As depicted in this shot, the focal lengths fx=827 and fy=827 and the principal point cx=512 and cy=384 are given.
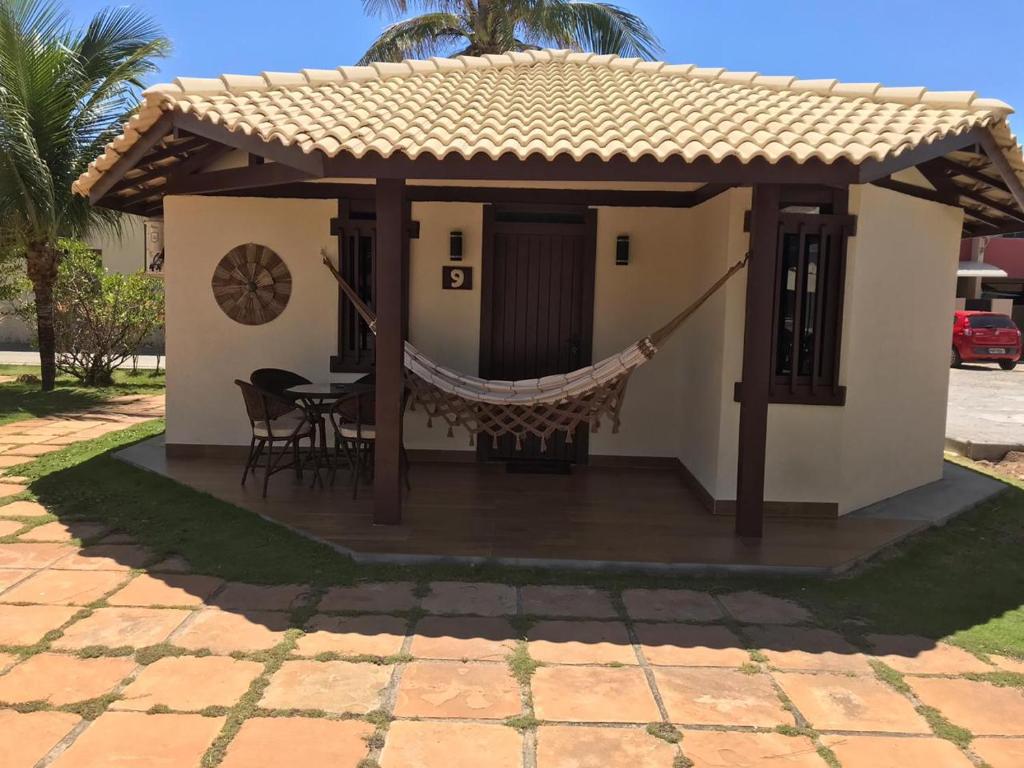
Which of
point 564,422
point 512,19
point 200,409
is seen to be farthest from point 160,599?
point 512,19

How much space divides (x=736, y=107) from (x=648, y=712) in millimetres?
3853

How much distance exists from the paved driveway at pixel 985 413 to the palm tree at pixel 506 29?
776 centimetres

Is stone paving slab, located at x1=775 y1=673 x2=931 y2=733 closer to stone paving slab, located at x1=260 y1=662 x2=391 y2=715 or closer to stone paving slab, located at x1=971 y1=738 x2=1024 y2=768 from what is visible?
stone paving slab, located at x1=971 y1=738 x2=1024 y2=768

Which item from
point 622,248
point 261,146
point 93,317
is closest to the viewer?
point 261,146

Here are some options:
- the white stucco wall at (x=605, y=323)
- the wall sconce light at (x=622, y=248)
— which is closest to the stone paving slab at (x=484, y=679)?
the white stucco wall at (x=605, y=323)

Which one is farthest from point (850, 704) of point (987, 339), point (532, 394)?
point (987, 339)

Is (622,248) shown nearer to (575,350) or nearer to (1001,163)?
(575,350)

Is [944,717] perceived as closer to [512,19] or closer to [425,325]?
[425,325]

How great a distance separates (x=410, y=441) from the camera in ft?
22.9

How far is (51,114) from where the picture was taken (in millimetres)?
9609

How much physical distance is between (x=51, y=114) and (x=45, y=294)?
2.27 m

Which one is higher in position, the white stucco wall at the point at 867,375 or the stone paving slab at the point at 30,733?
the white stucco wall at the point at 867,375

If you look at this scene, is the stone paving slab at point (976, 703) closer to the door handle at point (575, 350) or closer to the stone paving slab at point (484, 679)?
the stone paving slab at point (484, 679)

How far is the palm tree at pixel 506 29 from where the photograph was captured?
547 inches
